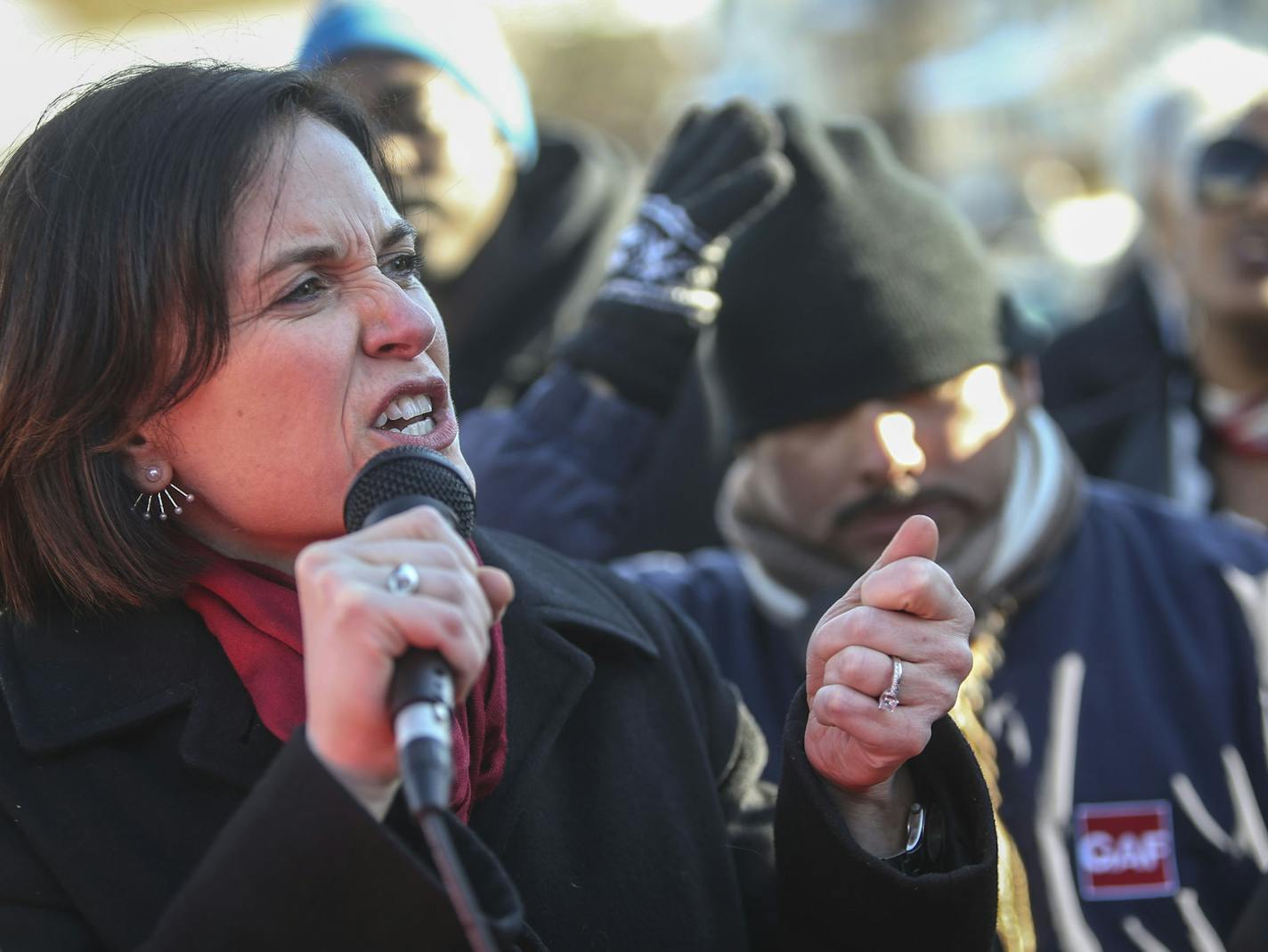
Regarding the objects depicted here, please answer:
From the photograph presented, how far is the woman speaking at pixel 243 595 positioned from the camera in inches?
68.1

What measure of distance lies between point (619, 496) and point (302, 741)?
1.86 m

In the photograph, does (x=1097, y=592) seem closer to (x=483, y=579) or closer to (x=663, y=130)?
(x=483, y=579)

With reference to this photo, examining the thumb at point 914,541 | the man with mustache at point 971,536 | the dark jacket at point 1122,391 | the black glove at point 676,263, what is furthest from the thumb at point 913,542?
the dark jacket at point 1122,391

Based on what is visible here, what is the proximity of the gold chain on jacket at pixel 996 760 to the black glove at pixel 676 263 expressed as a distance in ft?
2.81

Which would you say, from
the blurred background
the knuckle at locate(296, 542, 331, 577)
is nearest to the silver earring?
the knuckle at locate(296, 542, 331, 577)

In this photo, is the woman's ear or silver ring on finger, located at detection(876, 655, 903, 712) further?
the woman's ear

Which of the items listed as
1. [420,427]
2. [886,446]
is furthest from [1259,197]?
[420,427]

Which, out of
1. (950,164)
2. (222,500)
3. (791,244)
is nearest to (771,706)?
(791,244)

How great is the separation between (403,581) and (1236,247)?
3.36 metres

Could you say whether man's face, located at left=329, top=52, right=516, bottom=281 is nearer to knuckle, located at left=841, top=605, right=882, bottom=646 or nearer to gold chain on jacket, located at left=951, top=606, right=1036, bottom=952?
gold chain on jacket, located at left=951, top=606, right=1036, bottom=952

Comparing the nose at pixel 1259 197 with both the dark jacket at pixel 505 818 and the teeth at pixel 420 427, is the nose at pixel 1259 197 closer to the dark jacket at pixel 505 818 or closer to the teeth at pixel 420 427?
the dark jacket at pixel 505 818

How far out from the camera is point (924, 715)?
1.76m

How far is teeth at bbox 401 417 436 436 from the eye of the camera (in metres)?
1.82

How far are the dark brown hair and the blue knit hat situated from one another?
2.00 m
